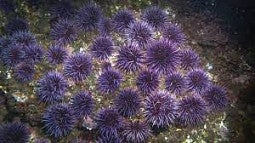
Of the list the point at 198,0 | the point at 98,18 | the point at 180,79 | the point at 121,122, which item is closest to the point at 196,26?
the point at 198,0

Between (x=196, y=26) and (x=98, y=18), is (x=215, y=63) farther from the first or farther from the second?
(x=98, y=18)

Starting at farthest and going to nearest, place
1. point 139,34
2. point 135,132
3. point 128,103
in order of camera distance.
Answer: point 139,34 → point 128,103 → point 135,132

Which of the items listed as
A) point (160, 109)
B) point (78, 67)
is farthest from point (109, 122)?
point (78, 67)

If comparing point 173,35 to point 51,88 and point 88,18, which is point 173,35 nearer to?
point 88,18

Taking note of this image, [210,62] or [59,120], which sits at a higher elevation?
[210,62]

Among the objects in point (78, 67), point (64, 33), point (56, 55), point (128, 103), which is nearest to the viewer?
point (128, 103)

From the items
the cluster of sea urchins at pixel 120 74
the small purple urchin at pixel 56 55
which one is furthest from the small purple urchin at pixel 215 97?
the small purple urchin at pixel 56 55
